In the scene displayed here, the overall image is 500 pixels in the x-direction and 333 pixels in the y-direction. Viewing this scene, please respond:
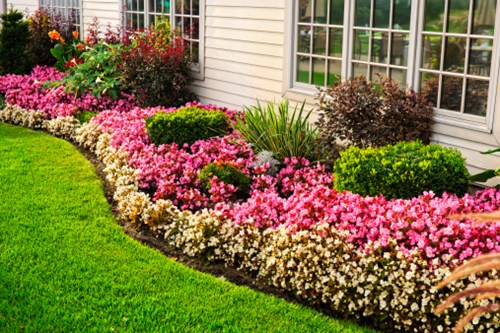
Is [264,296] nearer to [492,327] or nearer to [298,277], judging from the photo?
[298,277]

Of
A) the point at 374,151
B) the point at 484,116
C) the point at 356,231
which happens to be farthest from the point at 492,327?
the point at 484,116

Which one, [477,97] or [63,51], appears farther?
[63,51]

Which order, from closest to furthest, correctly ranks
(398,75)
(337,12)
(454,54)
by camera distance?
(454,54) → (398,75) → (337,12)

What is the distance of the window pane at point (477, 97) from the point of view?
598 centimetres

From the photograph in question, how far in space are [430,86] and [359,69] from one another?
109 cm

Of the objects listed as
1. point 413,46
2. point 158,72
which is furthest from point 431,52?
point 158,72

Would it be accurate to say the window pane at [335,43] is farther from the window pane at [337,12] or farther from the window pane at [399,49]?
the window pane at [399,49]

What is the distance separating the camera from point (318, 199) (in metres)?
5.39

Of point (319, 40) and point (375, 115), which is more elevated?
point (319, 40)

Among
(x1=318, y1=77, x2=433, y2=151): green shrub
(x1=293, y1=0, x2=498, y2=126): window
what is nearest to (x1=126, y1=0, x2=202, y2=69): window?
(x1=293, y1=0, x2=498, y2=126): window

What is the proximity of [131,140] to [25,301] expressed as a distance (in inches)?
156

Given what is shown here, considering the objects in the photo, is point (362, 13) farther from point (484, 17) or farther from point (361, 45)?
point (484, 17)

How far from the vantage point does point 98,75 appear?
11.3 metres

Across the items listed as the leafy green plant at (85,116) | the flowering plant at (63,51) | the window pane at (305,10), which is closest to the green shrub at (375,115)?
the window pane at (305,10)
